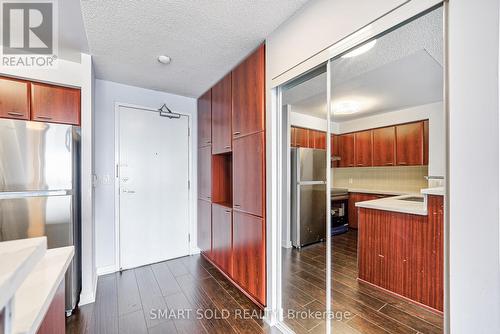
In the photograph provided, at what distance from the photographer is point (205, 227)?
3246 millimetres

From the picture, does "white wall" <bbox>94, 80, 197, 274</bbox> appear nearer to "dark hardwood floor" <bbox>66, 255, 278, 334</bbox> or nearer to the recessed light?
"dark hardwood floor" <bbox>66, 255, 278, 334</bbox>

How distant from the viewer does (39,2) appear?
155cm

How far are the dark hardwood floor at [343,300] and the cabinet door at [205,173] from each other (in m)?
1.52

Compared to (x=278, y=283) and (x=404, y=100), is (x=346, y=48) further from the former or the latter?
(x=278, y=283)

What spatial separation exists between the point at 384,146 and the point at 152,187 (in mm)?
3195

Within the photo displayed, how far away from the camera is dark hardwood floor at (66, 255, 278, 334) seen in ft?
6.02

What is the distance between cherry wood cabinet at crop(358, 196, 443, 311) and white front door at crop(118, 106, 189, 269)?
2492 mm

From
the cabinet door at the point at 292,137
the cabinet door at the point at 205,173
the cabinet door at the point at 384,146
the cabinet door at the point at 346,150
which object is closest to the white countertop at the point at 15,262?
the cabinet door at the point at 292,137

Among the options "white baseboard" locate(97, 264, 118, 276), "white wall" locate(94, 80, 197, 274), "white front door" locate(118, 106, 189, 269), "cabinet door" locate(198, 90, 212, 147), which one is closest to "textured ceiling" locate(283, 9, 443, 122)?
"cabinet door" locate(198, 90, 212, 147)

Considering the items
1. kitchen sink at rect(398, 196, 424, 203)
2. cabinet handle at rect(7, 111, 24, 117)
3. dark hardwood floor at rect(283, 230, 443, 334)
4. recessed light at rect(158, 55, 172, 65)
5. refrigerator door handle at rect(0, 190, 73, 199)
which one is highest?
recessed light at rect(158, 55, 172, 65)

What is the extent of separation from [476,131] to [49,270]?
1.69 m

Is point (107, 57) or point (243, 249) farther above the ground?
point (107, 57)

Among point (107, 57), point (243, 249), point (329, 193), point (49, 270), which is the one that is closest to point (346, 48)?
point (329, 193)

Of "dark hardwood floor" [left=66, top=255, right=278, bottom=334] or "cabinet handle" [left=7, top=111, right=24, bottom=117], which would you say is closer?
"dark hardwood floor" [left=66, top=255, right=278, bottom=334]
